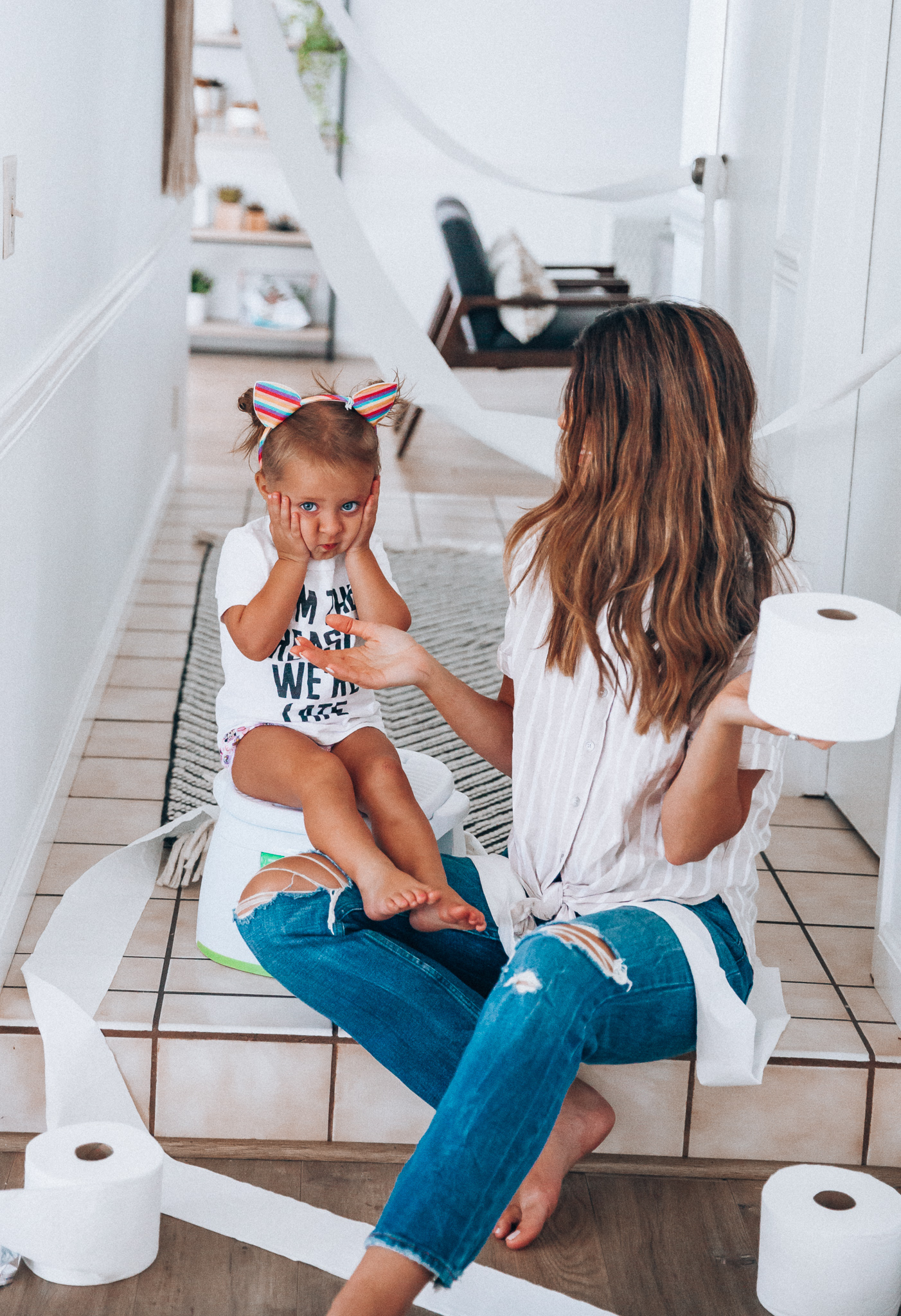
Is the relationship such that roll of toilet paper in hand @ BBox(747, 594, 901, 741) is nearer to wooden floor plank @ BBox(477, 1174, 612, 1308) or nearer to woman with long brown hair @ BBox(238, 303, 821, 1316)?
woman with long brown hair @ BBox(238, 303, 821, 1316)

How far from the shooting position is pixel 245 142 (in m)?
6.61

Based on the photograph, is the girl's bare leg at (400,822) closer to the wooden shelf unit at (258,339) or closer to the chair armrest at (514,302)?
the chair armrest at (514,302)

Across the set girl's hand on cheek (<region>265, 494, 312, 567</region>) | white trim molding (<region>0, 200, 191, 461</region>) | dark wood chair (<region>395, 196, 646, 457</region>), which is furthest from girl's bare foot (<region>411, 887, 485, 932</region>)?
dark wood chair (<region>395, 196, 646, 457</region>)

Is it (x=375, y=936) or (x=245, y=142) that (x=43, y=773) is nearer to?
(x=375, y=936)

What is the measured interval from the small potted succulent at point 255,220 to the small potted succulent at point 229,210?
0.03 meters

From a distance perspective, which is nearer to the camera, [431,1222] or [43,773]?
[431,1222]

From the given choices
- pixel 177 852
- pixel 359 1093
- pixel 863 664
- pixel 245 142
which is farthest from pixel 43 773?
pixel 245 142

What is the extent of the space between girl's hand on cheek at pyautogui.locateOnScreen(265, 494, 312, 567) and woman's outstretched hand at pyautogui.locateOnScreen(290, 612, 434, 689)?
0.16 m

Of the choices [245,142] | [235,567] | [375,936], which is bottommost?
[375,936]

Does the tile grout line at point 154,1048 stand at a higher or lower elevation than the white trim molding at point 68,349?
lower

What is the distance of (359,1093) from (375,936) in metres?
0.23

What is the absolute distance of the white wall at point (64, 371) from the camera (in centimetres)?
→ 169

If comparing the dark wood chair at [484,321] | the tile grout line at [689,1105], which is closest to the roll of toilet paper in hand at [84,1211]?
the tile grout line at [689,1105]

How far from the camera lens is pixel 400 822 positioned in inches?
61.2
